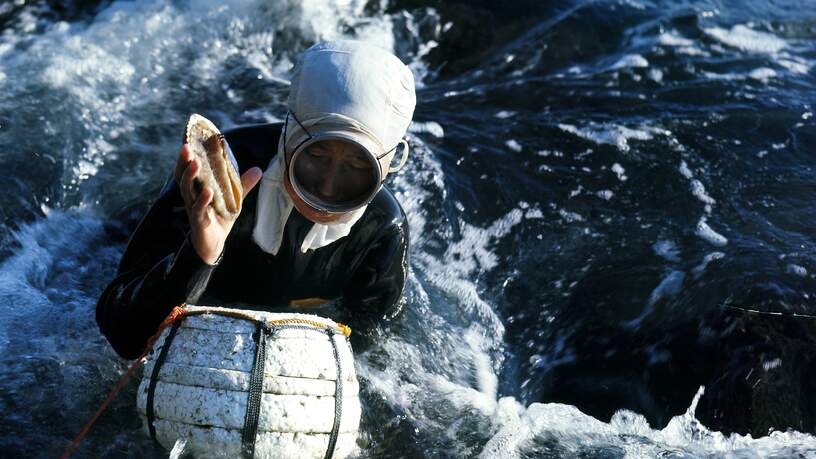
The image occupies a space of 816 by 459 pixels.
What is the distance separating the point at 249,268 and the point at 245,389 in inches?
34.3

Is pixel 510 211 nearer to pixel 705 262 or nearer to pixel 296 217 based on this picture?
pixel 705 262

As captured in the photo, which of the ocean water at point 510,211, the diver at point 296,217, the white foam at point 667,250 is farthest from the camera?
the white foam at point 667,250

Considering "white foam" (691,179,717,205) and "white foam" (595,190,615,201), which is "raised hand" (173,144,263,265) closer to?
"white foam" (595,190,615,201)

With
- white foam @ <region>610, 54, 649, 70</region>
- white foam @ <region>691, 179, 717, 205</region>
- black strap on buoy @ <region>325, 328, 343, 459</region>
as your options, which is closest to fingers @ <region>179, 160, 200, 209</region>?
black strap on buoy @ <region>325, 328, 343, 459</region>

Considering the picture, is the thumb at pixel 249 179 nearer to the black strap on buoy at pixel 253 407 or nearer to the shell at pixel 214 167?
the shell at pixel 214 167

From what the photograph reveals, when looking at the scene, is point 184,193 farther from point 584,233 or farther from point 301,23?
point 301,23

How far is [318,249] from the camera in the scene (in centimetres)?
342

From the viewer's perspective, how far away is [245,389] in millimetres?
2576

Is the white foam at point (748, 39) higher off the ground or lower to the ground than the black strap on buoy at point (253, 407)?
lower

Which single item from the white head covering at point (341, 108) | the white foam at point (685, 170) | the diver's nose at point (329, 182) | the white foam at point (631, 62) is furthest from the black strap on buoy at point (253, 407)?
the white foam at point (631, 62)

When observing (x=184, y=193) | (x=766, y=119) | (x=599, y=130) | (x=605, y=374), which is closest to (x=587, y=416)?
(x=605, y=374)

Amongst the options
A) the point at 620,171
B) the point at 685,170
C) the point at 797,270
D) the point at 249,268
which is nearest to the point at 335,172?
the point at 249,268

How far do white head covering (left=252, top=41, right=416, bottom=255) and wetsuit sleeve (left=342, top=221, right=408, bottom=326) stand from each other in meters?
0.31

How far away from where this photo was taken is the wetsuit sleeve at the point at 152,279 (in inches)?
107
